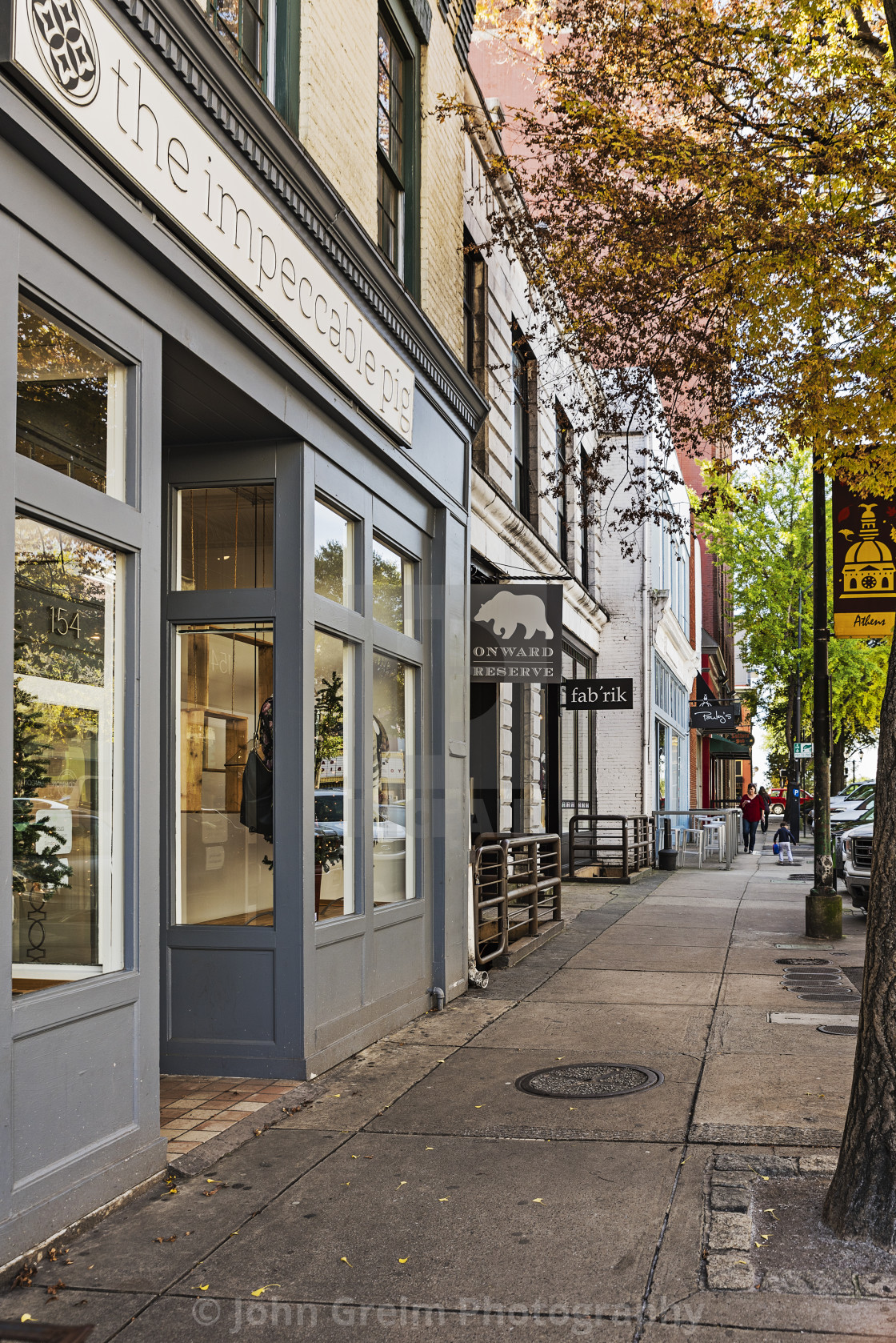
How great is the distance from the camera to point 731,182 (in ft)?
34.9

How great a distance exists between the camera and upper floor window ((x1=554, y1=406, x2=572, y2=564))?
765 inches

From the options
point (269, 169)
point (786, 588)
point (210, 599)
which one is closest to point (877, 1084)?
point (210, 599)

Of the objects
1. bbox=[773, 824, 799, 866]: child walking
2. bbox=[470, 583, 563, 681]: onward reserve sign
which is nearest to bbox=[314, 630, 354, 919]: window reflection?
bbox=[470, 583, 563, 681]: onward reserve sign

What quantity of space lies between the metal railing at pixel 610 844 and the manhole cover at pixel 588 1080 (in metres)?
12.8

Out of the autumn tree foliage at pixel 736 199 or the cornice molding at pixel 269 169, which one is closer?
the cornice molding at pixel 269 169

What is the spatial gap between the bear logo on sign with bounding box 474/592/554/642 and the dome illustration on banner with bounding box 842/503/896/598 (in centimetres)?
370

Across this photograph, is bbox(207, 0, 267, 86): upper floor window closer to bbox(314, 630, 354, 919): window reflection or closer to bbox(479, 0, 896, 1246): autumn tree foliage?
bbox(314, 630, 354, 919): window reflection

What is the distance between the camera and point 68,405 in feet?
17.0

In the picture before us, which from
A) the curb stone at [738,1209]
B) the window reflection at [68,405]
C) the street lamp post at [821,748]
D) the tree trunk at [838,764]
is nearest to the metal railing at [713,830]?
the street lamp post at [821,748]

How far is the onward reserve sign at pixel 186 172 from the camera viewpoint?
4516mm

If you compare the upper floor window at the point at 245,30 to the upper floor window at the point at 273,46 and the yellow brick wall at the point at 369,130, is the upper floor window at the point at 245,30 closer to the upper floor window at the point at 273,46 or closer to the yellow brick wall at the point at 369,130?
the upper floor window at the point at 273,46

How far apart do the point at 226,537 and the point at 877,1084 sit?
492 cm

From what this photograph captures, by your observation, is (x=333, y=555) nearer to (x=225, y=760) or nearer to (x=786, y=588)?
(x=225, y=760)

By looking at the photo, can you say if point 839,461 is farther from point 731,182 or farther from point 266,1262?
point 266,1262
